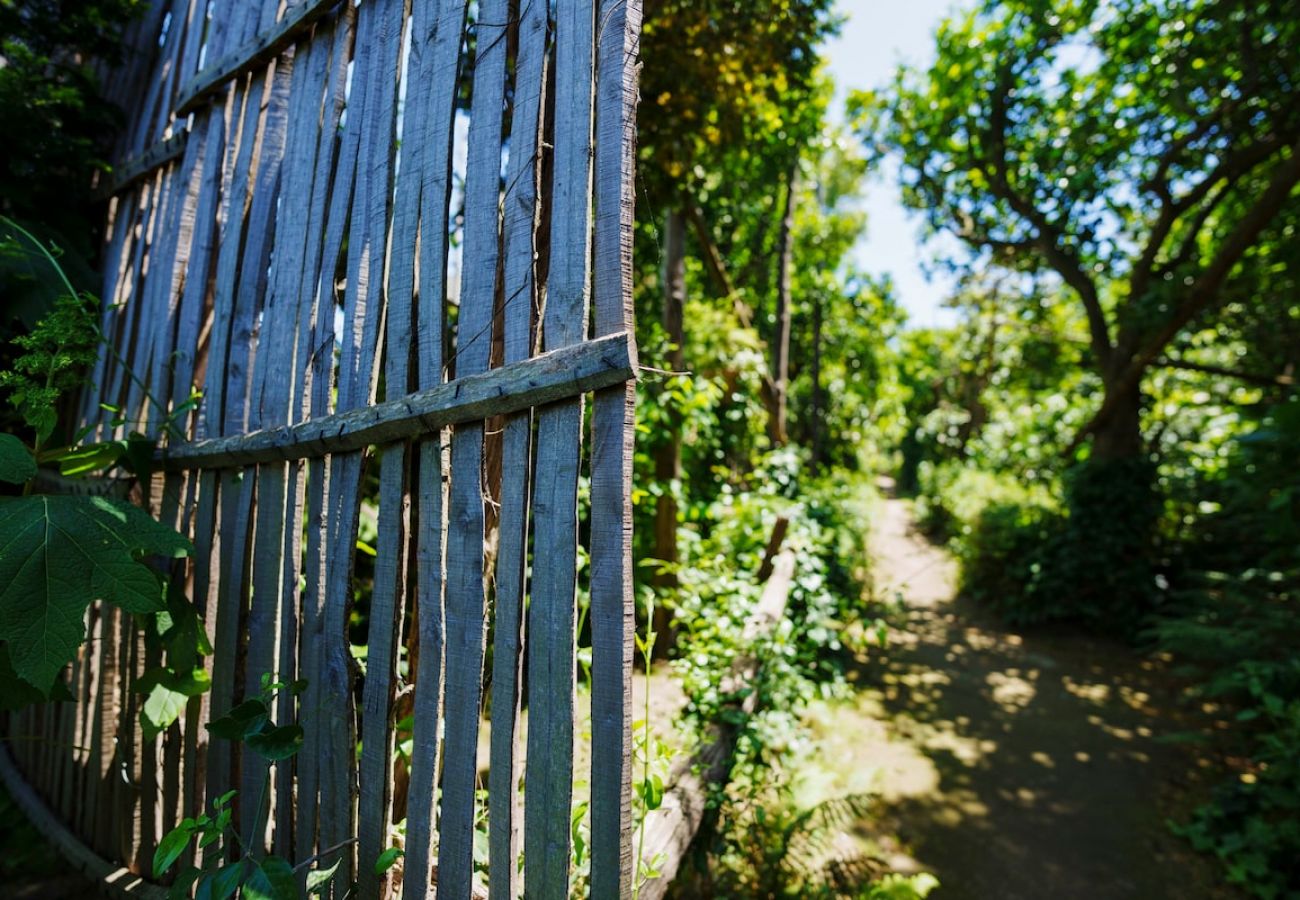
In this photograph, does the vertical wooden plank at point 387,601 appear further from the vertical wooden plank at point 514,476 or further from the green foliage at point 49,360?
the green foliage at point 49,360

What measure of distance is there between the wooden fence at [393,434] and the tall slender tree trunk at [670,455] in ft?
8.96

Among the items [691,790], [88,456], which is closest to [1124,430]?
[691,790]

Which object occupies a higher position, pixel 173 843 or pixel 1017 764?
pixel 173 843

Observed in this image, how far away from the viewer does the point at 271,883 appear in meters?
1.16

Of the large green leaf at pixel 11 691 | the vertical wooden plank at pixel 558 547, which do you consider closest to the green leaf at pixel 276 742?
the large green leaf at pixel 11 691

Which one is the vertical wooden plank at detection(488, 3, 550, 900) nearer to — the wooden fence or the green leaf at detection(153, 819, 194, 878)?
the wooden fence

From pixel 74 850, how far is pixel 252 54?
9.04 ft

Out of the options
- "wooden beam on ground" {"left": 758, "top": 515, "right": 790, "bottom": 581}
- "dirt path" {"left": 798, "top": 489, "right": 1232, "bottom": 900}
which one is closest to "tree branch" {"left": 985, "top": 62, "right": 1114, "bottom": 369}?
"dirt path" {"left": 798, "top": 489, "right": 1232, "bottom": 900}

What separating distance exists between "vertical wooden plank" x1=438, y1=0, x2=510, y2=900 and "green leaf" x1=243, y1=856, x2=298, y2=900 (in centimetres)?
28

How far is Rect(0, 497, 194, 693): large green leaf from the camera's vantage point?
3.83 feet

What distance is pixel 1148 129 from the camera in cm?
823

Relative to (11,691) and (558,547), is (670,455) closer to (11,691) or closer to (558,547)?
(558,547)

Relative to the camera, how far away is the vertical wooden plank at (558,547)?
1190 millimetres

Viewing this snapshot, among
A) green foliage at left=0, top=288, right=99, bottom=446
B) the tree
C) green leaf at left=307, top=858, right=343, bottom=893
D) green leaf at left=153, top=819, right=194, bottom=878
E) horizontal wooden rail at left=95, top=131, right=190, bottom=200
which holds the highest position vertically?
the tree
